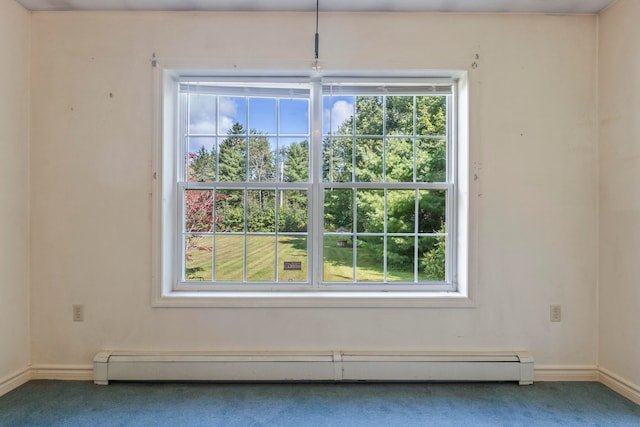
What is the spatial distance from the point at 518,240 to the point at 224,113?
2.35 meters

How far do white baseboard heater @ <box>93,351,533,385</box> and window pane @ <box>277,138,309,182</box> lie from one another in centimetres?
128

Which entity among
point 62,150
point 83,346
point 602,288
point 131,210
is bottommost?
point 83,346

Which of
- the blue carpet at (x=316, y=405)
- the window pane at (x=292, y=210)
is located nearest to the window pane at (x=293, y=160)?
the window pane at (x=292, y=210)

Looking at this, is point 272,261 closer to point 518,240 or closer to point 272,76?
point 272,76

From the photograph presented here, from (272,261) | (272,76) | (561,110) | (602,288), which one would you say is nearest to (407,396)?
(272,261)

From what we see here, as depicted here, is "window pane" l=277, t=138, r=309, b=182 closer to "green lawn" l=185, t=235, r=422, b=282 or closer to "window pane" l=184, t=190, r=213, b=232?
"green lawn" l=185, t=235, r=422, b=282

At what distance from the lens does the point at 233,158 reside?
2674 millimetres

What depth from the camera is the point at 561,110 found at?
8.13ft

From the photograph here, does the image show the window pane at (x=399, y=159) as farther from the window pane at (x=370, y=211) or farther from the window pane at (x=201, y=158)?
the window pane at (x=201, y=158)

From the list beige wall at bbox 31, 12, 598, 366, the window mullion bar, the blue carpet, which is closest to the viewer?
the blue carpet

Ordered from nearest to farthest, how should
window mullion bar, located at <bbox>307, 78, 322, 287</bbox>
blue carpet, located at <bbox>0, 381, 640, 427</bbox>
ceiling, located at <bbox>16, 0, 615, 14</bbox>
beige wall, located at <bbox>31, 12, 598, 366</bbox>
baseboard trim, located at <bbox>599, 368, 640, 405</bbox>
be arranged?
1. blue carpet, located at <bbox>0, 381, 640, 427</bbox>
2. baseboard trim, located at <bbox>599, 368, 640, 405</bbox>
3. ceiling, located at <bbox>16, 0, 615, 14</bbox>
4. beige wall, located at <bbox>31, 12, 598, 366</bbox>
5. window mullion bar, located at <bbox>307, 78, 322, 287</bbox>

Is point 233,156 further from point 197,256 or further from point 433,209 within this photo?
point 433,209

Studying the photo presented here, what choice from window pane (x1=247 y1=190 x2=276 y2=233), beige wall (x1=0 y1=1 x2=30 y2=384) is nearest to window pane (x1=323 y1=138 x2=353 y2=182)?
window pane (x1=247 y1=190 x2=276 y2=233)

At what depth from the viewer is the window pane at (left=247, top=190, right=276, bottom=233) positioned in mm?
2678
